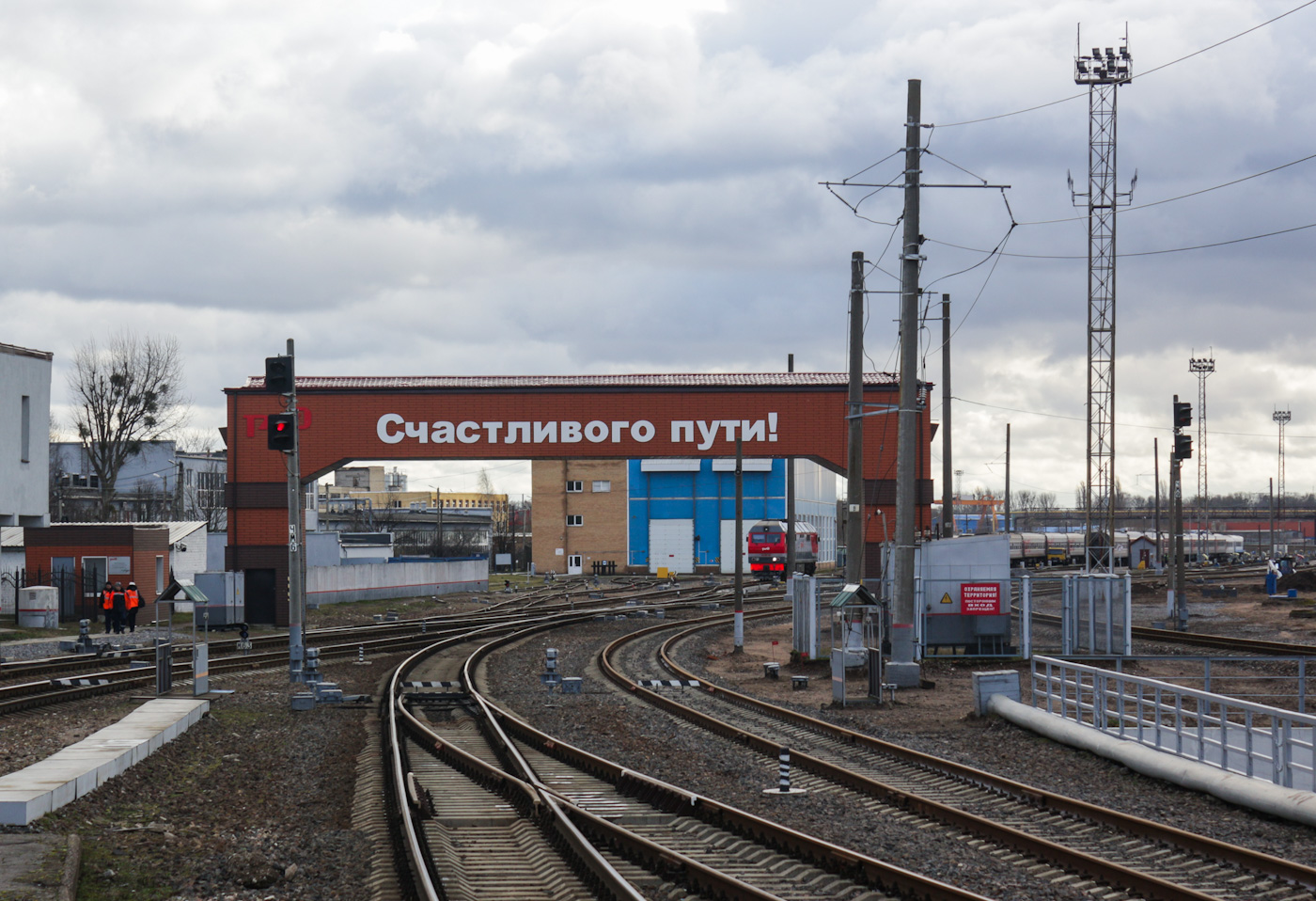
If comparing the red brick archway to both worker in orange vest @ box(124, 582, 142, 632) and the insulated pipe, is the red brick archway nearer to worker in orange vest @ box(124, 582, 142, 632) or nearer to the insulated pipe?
worker in orange vest @ box(124, 582, 142, 632)

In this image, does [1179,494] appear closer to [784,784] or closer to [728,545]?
[784,784]

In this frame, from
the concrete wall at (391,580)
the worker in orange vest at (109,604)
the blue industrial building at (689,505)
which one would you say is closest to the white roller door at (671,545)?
the blue industrial building at (689,505)

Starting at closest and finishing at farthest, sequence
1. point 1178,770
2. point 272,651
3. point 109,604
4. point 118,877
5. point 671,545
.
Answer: point 118,877
point 1178,770
point 272,651
point 109,604
point 671,545

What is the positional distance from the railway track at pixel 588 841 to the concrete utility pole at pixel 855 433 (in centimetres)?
1211

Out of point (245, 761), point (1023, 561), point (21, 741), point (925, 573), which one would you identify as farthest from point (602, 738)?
point (1023, 561)

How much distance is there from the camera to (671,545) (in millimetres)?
87875

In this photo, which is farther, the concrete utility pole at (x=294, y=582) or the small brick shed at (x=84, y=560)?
the small brick shed at (x=84, y=560)

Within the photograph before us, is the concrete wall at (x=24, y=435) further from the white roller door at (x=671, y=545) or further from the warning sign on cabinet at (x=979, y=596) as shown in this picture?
the white roller door at (x=671, y=545)

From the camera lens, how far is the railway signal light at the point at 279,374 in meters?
22.4

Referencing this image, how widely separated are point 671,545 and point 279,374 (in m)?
66.4

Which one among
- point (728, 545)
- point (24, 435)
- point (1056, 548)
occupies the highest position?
point (24, 435)

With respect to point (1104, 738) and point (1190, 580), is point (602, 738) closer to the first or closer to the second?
point (1104, 738)

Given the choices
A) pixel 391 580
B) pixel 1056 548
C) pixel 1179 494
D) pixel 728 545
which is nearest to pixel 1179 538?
pixel 1179 494

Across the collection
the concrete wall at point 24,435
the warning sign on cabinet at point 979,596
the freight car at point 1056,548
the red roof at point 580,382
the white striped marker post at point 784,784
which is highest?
the red roof at point 580,382
